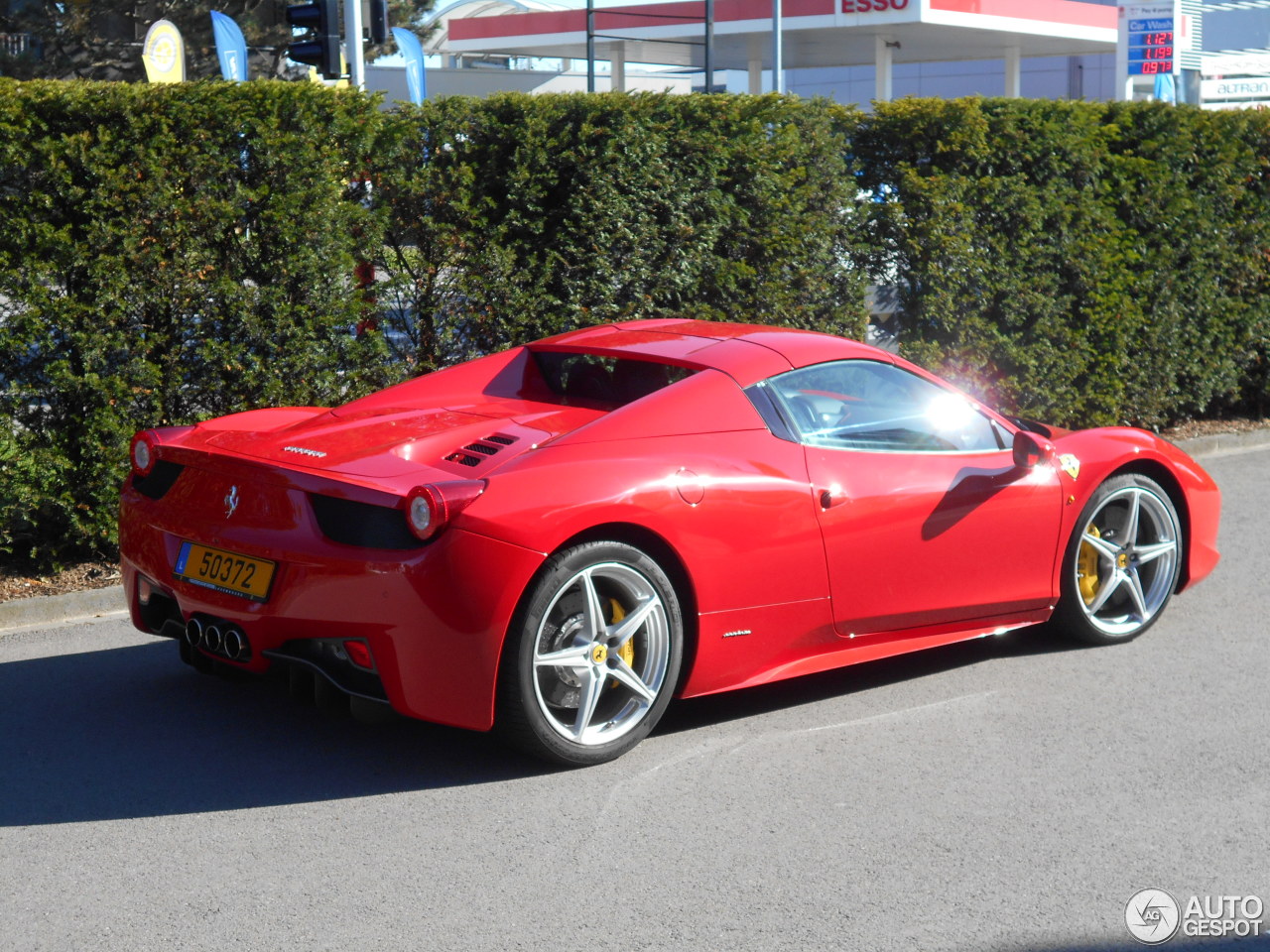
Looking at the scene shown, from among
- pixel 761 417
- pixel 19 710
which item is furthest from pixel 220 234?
pixel 761 417

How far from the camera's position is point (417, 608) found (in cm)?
436

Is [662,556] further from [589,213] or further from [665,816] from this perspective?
[589,213]

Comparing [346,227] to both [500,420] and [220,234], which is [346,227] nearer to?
[220,234]

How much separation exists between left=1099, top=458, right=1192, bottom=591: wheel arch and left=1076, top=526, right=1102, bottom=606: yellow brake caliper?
1.16ft

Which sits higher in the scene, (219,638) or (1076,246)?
(1076,246)

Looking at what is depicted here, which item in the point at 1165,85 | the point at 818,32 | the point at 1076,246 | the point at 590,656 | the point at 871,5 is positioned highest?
the point at 871,5

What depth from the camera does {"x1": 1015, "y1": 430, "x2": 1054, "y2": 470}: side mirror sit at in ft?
18.6

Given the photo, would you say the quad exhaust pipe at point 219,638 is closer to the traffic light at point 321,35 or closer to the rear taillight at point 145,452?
the rear taillight at point 145,452

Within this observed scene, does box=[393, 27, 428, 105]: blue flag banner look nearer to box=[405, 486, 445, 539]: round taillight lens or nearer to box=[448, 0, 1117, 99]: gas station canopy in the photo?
box=[448, 0, 1117, 99]: gas station canopy

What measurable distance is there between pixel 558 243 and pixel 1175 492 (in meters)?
3.91

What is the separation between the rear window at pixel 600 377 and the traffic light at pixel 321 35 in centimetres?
778

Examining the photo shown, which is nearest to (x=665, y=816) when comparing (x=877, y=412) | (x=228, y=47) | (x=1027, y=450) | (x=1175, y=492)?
(x=877, y=412)

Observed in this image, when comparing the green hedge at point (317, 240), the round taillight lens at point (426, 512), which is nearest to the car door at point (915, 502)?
the round taillight lens at point (426, 512)

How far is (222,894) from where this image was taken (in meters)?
3.83
